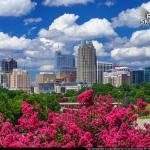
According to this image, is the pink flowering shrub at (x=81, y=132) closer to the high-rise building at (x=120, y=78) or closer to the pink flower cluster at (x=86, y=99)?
the pink flower cluster at (x=86, y=99)

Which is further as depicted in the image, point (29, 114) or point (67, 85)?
point (67, 85)

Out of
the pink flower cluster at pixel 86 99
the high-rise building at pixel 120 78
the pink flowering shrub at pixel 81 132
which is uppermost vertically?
the high-rise building at pixel 120 78

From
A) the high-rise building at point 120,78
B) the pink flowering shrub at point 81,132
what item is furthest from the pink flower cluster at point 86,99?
the high-rise building at point 120,78

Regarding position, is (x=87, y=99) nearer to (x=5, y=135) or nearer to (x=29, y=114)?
(x=29, y=114)

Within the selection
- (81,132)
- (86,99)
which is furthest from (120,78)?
(81,132)

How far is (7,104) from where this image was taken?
35125 mm

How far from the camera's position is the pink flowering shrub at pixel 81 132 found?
873 cm

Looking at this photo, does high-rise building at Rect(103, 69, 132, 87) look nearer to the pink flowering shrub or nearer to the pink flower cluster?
the pink flower cluster

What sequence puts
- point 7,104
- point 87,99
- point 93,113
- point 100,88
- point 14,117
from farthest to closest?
point 100,88 → point 7,104 → point 14,117 → point 87,99 → point 93,113

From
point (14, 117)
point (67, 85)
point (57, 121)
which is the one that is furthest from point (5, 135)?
point (67, 85)

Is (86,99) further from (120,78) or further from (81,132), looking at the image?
(120,78)

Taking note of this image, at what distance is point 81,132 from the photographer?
9.40m

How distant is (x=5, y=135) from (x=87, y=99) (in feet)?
12.2

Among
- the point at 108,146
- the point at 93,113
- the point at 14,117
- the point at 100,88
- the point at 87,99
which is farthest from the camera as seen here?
the point at 100,88
